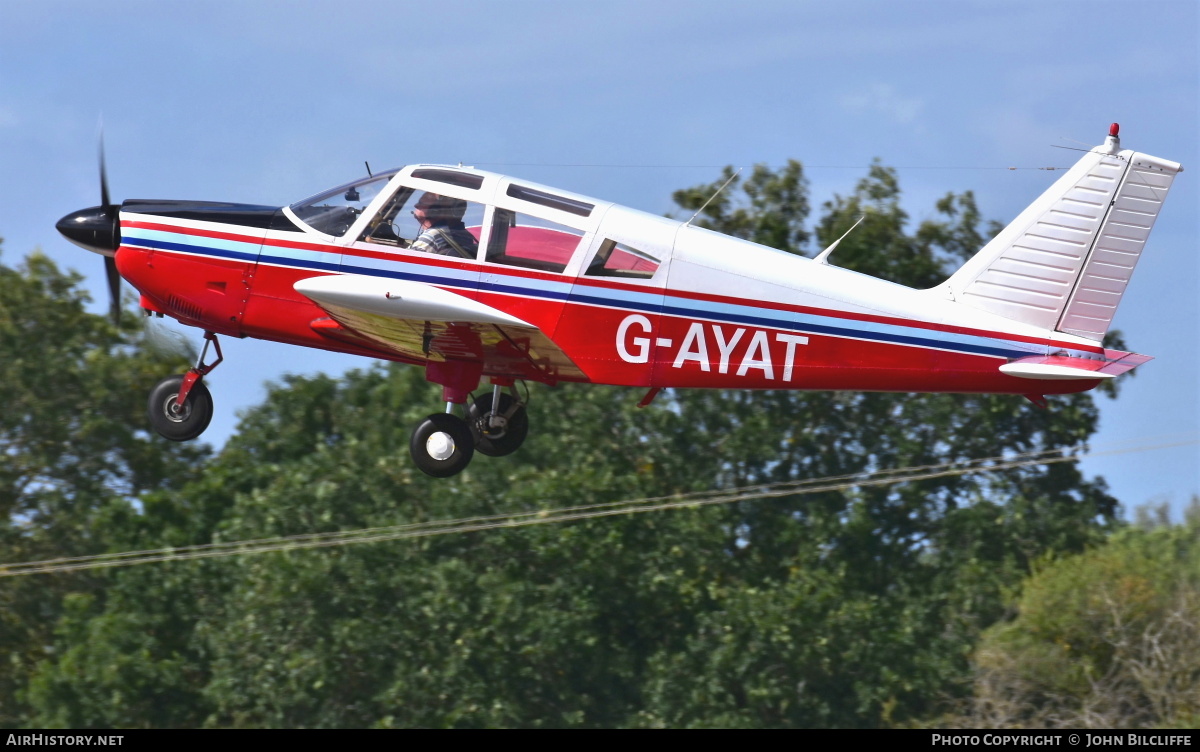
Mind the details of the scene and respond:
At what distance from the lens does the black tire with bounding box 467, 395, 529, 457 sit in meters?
A: 13.6

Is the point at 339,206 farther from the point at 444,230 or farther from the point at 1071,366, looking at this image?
the point at 1071,366

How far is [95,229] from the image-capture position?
43.6 ft

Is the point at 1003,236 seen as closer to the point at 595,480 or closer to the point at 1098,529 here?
the point at 595,480

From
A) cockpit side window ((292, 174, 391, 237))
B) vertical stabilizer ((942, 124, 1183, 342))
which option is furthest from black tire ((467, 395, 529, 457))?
vertical stabilizer ((942, 124, 1183, 342))

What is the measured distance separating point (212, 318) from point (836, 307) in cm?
540

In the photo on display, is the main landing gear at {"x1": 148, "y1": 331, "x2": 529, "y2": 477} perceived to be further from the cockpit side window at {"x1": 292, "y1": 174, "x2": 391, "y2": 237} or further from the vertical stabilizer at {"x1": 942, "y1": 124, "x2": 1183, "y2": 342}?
the vertical stabilizer at {"x1": 942, "y1": 124, "x2": 1183, "y2": 342}

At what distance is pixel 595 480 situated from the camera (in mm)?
27031

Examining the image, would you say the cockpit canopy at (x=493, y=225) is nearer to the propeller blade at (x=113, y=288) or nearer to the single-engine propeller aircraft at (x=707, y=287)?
the single-engine propeller aircraft at (x=707, y=287)

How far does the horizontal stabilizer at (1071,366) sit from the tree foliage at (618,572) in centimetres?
1462

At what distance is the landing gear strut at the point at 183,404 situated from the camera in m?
13.3

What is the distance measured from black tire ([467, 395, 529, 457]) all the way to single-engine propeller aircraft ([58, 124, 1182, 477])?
1.10 metres

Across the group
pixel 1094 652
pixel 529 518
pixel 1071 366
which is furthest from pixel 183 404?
pixel 1094 652

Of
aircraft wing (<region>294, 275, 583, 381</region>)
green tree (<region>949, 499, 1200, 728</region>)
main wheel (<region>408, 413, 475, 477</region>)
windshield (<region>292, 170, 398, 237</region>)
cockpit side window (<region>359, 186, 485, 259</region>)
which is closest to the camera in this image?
aircraft wing (<region>294, 275, 583, 381</region>)
